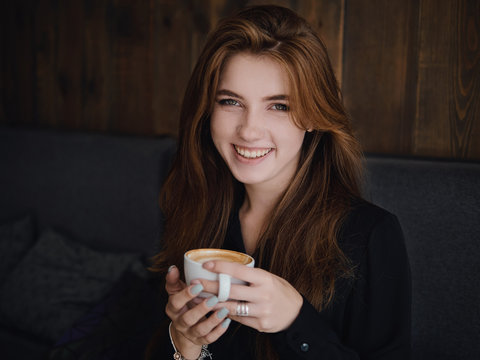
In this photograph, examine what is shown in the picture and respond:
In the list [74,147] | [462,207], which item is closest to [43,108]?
[74,147]

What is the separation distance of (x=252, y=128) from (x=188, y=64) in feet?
3.73

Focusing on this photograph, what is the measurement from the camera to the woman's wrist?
1.08 metres

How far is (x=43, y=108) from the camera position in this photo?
267 cm

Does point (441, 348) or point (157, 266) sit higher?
point (157, 266)

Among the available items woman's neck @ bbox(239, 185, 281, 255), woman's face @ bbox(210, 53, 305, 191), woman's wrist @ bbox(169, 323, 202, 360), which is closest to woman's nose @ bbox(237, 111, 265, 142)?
woman's face @ bbox(210, 53, 305, 191)

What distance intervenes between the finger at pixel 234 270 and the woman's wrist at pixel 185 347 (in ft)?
1.11

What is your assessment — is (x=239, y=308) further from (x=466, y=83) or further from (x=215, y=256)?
(x=466, y=83)

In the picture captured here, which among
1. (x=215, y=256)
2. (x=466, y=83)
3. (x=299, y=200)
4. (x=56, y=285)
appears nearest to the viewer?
(x=215, y=256)

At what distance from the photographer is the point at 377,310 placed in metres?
1.08

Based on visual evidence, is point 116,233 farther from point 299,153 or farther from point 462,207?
point 462,207

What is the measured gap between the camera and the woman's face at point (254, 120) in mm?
1116

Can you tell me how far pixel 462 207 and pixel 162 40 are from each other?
5.18 feet

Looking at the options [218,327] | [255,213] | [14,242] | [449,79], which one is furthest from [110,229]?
[449,79]

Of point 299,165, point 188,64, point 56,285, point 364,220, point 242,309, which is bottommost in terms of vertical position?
point 56,285
